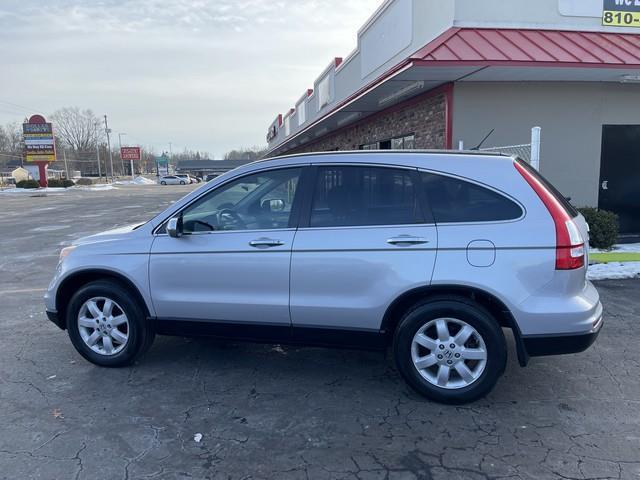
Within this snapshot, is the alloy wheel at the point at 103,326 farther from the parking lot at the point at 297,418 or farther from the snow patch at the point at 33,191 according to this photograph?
the snow patch at the point at 33,191

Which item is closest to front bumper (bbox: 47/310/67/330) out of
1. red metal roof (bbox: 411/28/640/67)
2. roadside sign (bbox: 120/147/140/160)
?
red metal roof (bbox: 411/28/640/67)

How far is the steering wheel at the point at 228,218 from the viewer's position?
13.2ft

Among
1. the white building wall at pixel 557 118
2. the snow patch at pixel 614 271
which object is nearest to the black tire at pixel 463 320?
the snow patch at pixel 614 271

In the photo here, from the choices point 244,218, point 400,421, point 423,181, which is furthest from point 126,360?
point 423,181

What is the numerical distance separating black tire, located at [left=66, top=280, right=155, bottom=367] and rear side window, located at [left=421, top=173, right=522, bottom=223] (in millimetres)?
2647

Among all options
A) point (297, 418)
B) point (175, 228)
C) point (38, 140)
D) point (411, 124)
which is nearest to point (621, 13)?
point (411, 124)

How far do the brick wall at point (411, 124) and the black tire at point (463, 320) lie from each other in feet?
20.5

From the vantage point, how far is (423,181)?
3.68 m

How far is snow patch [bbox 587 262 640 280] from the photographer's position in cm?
731

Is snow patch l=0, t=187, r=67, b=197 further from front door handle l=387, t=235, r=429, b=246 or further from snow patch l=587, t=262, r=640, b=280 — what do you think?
front door handle l=387, t=235, r=429, b=246

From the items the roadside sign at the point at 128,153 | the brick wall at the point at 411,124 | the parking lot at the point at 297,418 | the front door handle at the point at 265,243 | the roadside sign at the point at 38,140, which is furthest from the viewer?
the roadside sign at the point at 128,153

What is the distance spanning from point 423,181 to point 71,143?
4681 inches

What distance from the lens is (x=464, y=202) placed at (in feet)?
11.7

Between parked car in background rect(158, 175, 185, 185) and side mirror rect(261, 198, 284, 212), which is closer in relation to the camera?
side mirror rect(261, 198, 284, 212)
